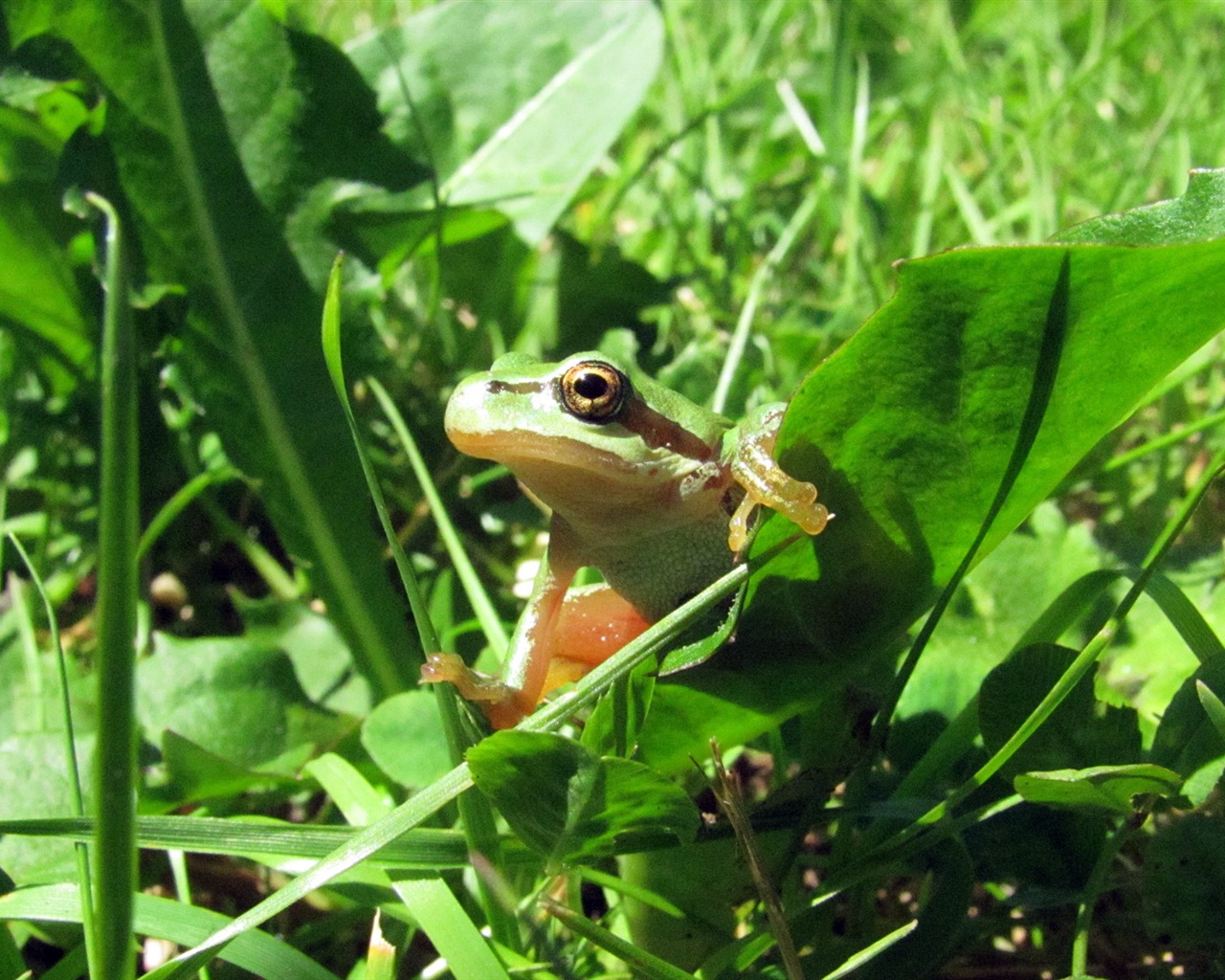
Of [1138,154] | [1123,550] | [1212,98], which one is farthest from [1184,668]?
[1212,98]

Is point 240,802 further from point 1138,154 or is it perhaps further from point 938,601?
point 1138,154

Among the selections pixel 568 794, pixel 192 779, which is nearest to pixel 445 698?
pixel 568 794

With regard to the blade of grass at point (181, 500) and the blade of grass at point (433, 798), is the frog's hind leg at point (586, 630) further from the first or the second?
the blade of grass at point (181, 500)

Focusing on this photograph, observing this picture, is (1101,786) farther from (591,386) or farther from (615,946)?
(591,386)

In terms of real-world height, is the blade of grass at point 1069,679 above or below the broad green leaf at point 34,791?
above

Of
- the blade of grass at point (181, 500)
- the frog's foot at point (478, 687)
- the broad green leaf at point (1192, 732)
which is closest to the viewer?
the broad green leaf at point (1192, 732)

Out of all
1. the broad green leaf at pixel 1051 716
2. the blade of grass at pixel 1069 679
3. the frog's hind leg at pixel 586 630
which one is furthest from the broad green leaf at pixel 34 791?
the broad green leaf at pixel 1051 716

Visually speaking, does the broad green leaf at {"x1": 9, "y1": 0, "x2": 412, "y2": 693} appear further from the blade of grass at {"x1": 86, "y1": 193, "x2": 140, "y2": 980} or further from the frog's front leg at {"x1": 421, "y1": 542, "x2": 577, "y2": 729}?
the blade of grass at {"x1": 86, "y1": 193, "x2": 140, "y2": 980}
